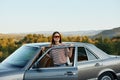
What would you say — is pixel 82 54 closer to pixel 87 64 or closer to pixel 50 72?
pixel 87 64

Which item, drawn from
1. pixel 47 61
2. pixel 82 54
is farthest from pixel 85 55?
pixel 47 61

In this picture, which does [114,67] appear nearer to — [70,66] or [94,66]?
[94,66]

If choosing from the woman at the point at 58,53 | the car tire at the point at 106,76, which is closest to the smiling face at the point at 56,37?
the woman at the point at 58,53

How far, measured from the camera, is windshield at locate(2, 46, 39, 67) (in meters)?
8.78

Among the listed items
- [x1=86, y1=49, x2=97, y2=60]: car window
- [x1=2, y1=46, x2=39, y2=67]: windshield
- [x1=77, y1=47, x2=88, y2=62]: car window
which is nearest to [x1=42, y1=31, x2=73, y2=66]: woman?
[x1=77, y1=47, x2=88, y2=62]: car window

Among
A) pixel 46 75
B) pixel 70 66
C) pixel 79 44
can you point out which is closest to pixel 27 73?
pixel 46 75

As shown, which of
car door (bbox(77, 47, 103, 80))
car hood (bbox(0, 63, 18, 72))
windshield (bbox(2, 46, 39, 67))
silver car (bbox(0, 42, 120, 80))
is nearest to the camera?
car hood (bbox(0, 63, 18, 72))

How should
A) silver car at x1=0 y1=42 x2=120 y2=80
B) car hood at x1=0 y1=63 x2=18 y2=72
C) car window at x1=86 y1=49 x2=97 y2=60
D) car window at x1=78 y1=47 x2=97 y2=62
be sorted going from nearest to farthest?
car hood at x1=0 y1=63 x2=18 y2=72, silver car at x1=0 y1=42 x2=120 y2=80, car window at x1=78 y1=47 x2=97 y2=62, car window at x1=86 y1=49 x2=97 y2=60

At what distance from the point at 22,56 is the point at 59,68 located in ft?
2.98

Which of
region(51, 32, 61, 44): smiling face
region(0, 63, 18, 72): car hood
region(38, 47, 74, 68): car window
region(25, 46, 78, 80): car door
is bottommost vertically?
region(25, 46, 78, 80): car door

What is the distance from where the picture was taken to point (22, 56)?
9016 mm

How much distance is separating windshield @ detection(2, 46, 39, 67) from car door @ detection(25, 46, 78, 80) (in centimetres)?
26

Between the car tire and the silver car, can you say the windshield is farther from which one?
the car tire

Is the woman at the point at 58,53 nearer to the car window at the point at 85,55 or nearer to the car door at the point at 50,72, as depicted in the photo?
the car door at the point at 50,72
